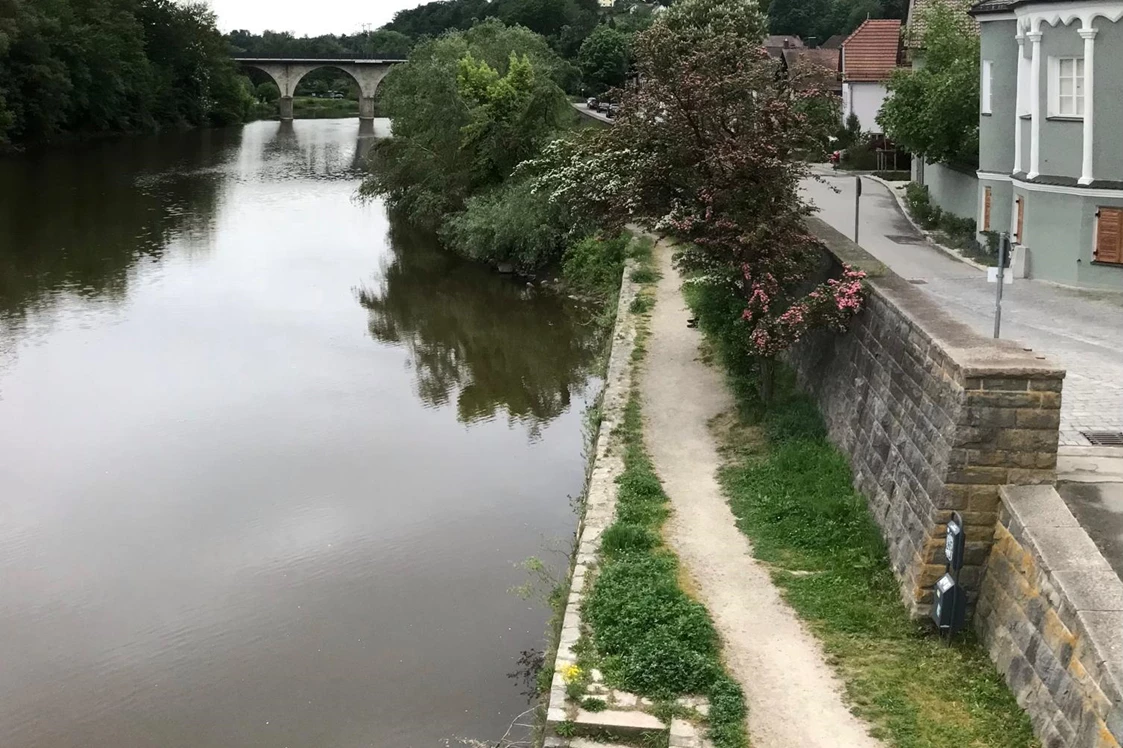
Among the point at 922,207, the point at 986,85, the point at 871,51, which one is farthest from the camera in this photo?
the point at 871,51

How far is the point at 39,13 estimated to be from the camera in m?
61.6

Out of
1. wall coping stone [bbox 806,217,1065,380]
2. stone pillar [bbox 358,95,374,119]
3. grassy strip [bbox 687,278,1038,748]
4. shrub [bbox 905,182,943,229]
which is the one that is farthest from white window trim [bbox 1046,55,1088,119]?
stone pillar [bbox 358,95,374,119]

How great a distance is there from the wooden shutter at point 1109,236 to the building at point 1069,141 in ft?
0.05

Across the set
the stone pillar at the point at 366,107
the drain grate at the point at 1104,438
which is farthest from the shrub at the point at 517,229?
the stone pillar at the point at 366,107

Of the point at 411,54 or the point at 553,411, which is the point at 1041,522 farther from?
the point at 411,54

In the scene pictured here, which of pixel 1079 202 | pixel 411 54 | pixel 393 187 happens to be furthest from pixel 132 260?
pixel 1079 202

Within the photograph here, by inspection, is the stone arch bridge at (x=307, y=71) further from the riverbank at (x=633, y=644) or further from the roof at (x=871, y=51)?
the riverbank at (x=633, y=644)

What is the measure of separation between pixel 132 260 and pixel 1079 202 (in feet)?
75.5

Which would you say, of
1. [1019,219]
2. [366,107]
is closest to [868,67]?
[1019,219]

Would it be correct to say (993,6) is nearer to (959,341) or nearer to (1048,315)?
(1048,315)

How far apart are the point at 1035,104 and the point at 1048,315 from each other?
457 centimetres

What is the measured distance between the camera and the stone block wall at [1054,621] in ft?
21.7

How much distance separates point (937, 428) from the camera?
8961 millimetres

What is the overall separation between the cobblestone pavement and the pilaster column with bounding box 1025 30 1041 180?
2.04 meters
